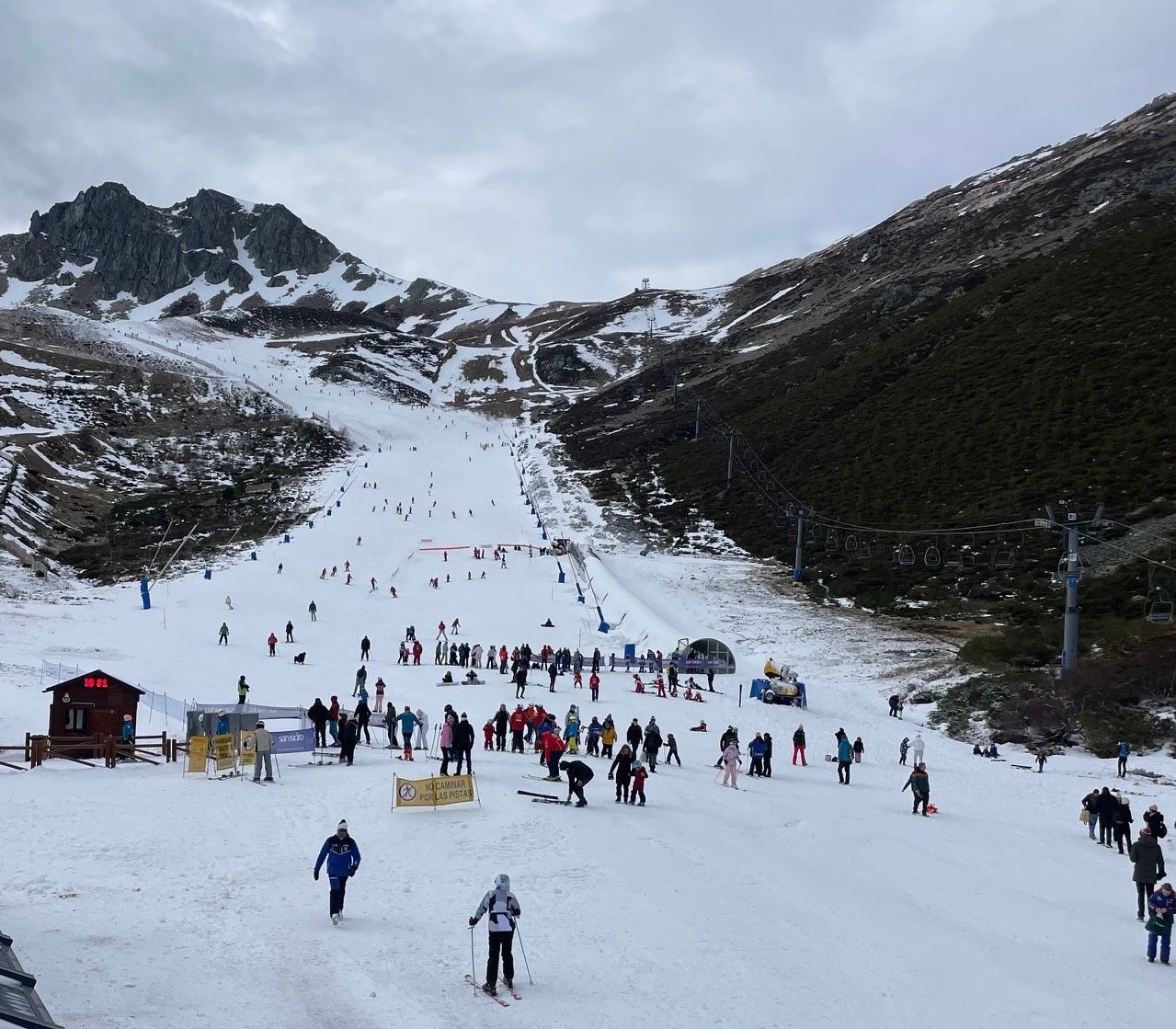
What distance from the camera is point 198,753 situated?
18469mm

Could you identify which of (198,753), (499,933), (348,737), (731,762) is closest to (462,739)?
(348,737)

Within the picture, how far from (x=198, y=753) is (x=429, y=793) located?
6013 millimetres

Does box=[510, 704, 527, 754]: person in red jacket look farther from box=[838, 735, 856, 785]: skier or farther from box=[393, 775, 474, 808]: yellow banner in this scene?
box=[838, 735, 856, 785]: skier

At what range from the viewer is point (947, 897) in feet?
42.7

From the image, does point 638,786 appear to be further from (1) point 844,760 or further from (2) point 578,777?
(1) point 844,760

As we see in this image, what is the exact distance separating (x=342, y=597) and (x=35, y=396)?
205ft

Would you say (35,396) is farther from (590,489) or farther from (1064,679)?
(1064,679)

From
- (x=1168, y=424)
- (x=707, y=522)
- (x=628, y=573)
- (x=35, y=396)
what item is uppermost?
(x=35, y=396)

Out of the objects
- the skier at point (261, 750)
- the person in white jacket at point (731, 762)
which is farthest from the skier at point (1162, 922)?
the skier at point (261, 750)

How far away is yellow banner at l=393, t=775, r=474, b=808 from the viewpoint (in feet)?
49.8

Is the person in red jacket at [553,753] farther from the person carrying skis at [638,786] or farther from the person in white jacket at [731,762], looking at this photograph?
the person in white jacket at [731,762]

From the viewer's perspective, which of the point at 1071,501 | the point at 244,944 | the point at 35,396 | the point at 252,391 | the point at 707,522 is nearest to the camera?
the point at 244,944

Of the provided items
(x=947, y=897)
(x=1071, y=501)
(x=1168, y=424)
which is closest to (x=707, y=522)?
(x=1071, y=501)

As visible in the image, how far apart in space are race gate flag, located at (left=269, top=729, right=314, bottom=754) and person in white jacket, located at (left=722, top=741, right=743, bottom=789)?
8.82 m
